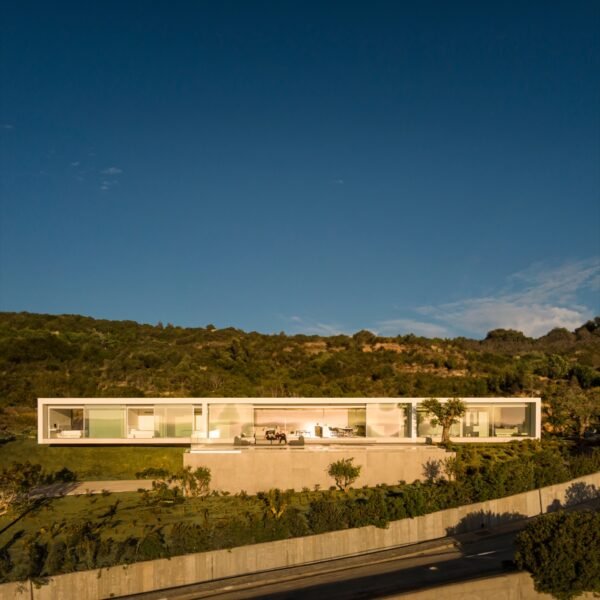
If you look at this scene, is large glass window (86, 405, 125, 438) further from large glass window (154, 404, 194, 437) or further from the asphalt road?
the asphalt road

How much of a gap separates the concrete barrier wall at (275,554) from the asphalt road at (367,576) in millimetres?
285

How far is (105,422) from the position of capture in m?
24.7

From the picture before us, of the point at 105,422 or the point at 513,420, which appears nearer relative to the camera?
the point at 105,422

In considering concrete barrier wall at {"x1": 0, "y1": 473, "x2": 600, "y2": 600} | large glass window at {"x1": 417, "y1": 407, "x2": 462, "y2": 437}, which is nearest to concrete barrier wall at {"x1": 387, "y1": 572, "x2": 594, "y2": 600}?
concrete barrier wall at {"x1": 0, "y1": 473, "x2": 600, "y2": 600}

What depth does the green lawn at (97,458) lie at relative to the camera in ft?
79.6

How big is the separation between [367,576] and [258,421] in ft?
37.6

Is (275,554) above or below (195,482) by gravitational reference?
below

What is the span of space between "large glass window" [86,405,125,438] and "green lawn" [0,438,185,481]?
3.48ft

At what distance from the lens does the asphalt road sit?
1311cm

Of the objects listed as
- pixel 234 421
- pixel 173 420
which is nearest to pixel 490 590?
pixel 234 421

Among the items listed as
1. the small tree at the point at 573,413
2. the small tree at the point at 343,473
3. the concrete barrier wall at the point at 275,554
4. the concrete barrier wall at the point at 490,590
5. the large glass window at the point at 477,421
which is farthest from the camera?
the small tree at the point at 573,413

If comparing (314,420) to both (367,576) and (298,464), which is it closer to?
(298,464)

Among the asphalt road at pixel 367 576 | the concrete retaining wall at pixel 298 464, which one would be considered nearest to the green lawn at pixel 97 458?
the concrete retaining wall at pixel 298 464

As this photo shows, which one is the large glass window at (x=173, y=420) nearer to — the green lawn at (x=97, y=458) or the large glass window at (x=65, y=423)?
the green lawn at (x=97, y=458)
